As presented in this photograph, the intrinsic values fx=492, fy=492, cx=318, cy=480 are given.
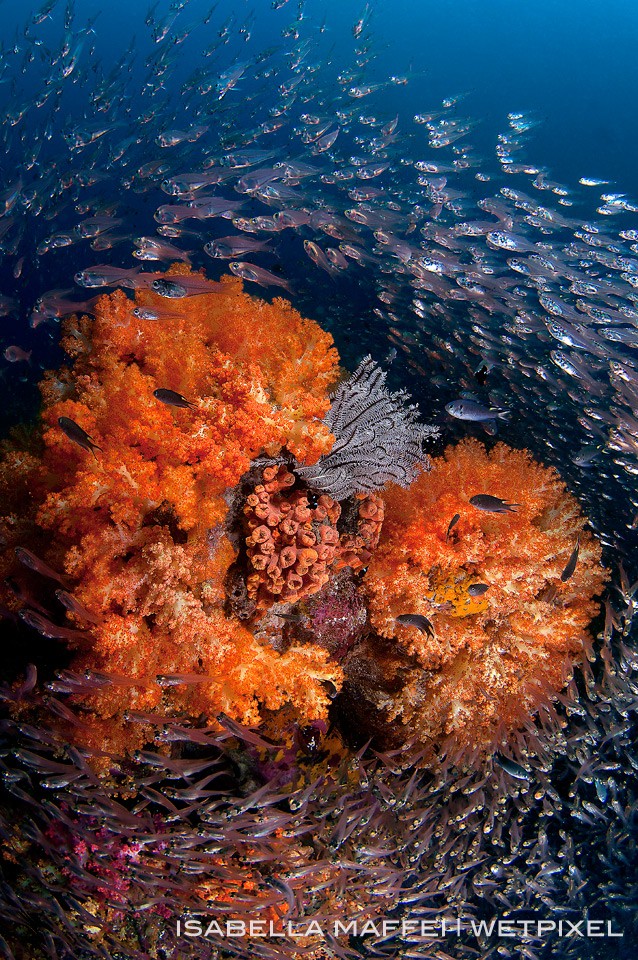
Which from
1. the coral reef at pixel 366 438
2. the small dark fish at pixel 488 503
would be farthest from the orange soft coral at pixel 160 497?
the small dark fish at pixel 488 503

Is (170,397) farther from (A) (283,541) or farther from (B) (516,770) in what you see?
(B) (516,770)

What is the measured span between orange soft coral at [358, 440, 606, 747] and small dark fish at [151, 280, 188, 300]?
117 inches

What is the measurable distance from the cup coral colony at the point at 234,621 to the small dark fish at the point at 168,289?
0.06m

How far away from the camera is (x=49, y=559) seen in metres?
3.80

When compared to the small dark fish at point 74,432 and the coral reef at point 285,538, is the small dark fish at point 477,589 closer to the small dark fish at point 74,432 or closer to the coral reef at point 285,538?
the coral reef at point 285,538

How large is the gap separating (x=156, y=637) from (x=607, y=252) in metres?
9.38

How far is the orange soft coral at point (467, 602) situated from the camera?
16.5 feet

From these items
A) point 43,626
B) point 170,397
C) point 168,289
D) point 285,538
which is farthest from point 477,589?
point 168,289

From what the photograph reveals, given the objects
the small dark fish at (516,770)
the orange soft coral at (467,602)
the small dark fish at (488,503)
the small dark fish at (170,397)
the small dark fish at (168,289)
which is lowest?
the small dark fish at (516,770)

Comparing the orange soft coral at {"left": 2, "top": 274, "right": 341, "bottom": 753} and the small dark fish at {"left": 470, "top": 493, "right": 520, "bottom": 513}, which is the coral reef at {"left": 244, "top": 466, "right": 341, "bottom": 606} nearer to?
the orange soft coral at {"left": 2, "top": 274, "right": 341, "bottom": 753}

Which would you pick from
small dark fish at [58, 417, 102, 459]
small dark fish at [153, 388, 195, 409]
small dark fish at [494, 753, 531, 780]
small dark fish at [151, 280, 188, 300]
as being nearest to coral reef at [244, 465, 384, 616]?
small dark fish at [153, 388, 195, 409]

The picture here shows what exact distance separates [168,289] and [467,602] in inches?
172

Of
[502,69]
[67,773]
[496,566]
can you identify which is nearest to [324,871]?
[67,773]

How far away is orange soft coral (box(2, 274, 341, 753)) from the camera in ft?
11.9
